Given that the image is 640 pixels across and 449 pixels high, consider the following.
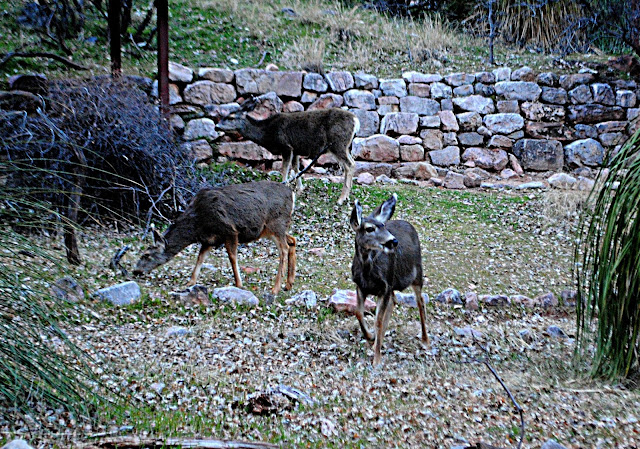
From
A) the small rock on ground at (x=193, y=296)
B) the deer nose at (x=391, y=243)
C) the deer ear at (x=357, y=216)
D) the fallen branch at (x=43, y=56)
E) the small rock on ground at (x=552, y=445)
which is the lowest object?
the small rock on ground at (x=193, y=296)

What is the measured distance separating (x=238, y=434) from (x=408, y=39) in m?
15.2

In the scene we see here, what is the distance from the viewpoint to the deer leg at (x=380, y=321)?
220 inches

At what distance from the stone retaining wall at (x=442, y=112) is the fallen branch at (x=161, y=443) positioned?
10684 mm

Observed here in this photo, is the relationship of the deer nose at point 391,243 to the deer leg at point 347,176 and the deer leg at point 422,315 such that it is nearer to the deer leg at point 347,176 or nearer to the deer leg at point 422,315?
the deer leg at point 422,315

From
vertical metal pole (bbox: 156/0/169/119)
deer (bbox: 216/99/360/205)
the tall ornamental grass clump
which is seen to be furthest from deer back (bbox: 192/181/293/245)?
vertical metal pole (bbox: 156/0/169/119)

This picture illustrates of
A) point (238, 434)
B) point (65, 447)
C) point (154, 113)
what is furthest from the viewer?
point (154, 113)

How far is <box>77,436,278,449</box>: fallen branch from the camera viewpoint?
3.32 meters

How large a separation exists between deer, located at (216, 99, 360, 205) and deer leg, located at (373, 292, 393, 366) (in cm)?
590

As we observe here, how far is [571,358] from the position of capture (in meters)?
5.70

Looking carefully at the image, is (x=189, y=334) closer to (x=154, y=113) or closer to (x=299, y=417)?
(x=299, y=417)

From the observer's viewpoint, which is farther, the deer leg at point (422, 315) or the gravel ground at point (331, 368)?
the deer leg at point (422, 315)

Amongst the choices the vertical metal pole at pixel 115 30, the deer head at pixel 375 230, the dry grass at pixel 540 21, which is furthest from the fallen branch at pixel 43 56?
the dry grass at pixel 540 21

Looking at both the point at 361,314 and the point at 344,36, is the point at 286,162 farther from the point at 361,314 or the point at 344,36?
the point at 361,314

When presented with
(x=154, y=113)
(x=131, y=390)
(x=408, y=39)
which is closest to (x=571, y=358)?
(x=131, y=390)
